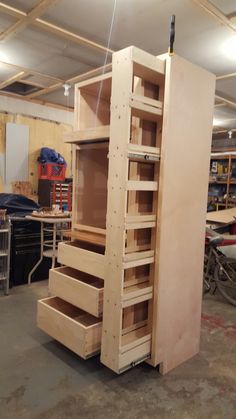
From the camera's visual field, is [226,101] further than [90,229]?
Yes

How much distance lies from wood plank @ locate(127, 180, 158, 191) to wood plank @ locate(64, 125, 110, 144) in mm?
377

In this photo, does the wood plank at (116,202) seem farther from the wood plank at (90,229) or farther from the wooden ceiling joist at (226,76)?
the wooden ceiling joist at (226,76)

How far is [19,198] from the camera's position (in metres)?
4.05

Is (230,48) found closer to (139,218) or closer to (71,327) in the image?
(139,218)

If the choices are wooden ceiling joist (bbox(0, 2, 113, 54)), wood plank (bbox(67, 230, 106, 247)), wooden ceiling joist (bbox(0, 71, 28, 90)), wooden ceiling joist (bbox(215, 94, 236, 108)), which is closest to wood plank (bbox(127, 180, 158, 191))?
wood plank (bbox(67, 230, 106, 247))

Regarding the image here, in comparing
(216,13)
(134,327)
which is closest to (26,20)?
(216,13)

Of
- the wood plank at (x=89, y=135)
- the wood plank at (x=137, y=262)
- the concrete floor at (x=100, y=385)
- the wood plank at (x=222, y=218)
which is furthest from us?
→ the wood plank at (x=222, y=218)

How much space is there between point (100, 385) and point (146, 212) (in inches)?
44.7

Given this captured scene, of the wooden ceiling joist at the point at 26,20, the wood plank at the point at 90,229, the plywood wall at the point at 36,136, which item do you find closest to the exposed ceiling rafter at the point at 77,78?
the plywood wall at the point at 36,136

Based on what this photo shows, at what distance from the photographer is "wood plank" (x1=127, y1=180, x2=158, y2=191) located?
1.75 m

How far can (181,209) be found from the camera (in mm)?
2021

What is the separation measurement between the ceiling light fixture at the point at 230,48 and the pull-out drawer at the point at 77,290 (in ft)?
8.33

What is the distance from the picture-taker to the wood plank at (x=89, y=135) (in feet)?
6.35

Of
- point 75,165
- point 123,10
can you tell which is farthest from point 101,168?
point 123,10
